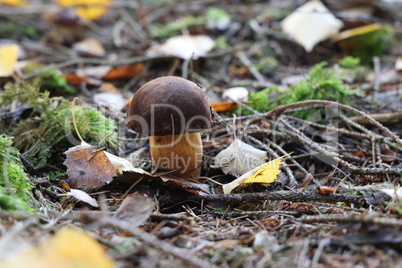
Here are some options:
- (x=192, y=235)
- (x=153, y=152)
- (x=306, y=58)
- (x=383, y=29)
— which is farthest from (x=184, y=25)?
(x=192, y=235)

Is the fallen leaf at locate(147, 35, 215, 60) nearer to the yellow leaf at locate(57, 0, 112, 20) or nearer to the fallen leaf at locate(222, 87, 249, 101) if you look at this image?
the fallen leaf at locate(222, 87, 249, 101)

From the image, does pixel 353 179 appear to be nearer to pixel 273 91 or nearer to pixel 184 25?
pixel 273 91

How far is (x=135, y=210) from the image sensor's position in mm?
1517

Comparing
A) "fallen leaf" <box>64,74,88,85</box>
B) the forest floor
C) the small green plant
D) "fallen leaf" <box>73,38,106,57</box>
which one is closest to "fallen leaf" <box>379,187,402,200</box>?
the forest floor

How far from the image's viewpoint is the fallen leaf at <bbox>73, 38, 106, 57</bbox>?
4484 millimetres

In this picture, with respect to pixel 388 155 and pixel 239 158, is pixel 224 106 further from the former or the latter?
pixel 388 155

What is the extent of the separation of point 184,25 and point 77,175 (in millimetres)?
3293

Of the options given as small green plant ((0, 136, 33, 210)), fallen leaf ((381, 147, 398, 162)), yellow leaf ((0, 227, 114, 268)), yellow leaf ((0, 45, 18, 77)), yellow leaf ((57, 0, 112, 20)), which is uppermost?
yellow leaf ((57, 0, 112, 20))

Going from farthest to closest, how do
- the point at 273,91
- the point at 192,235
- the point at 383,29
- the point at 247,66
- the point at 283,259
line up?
1. the point at 383,29
2. the point at 247,66
3. the point at 273,91
4. the point at 192,235
5. the point at 283,259

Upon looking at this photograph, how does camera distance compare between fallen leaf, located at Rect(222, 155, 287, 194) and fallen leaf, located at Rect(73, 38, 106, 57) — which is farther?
fallen leaf, located at Rect(73, 38, 106, 57)

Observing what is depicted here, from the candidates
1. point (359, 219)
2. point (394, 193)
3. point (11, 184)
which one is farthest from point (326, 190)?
point (11, 184)

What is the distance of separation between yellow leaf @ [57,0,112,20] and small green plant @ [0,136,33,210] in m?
4.14

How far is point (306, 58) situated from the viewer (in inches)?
173

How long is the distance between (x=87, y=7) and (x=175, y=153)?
4238mm
